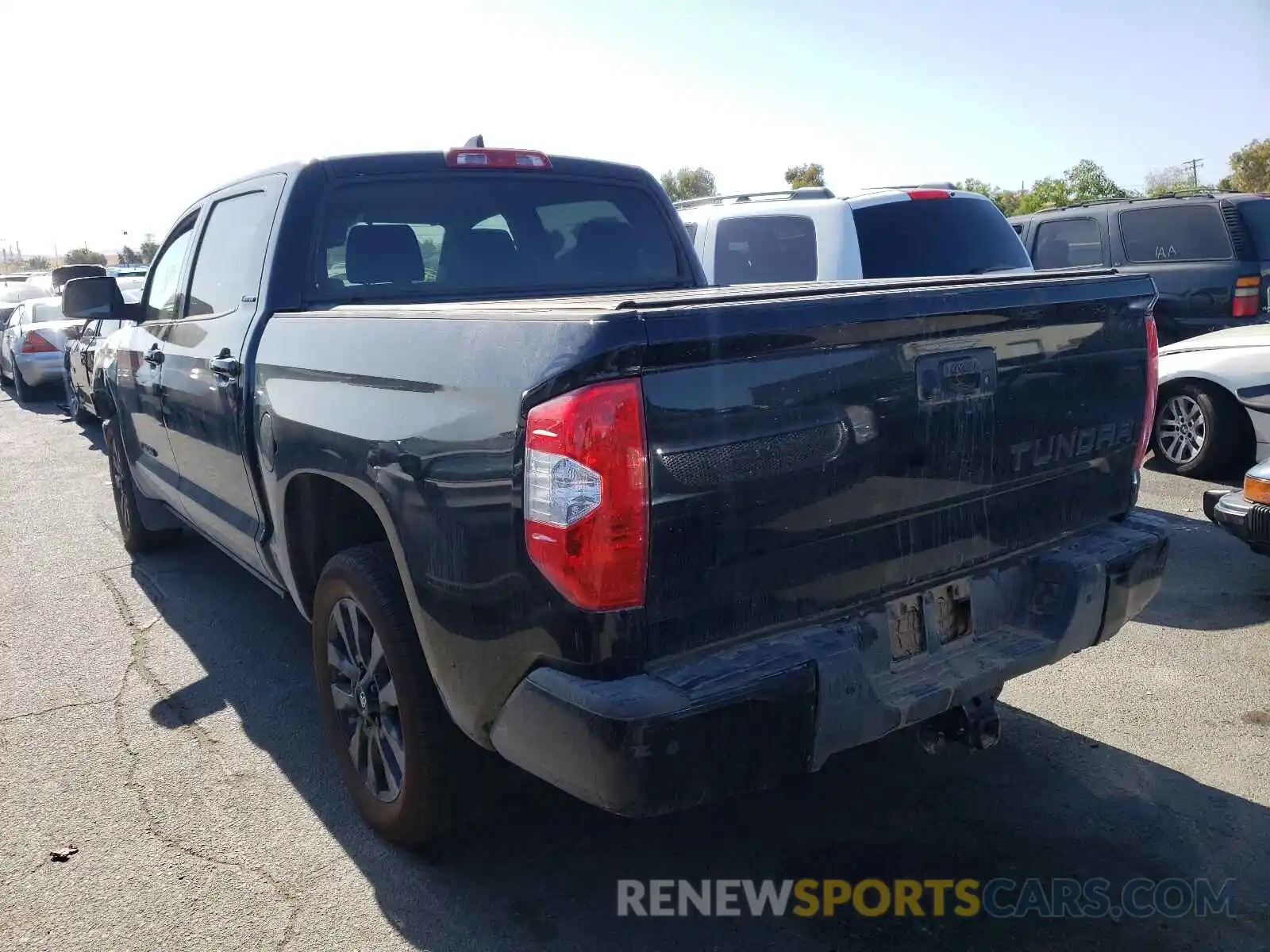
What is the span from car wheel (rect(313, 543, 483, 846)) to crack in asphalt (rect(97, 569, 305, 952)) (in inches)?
12.8

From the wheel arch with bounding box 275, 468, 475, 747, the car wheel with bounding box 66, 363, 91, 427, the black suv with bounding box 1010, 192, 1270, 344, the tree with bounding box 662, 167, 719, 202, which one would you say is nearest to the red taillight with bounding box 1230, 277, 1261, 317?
the black suv with bounding box 1010, 192, 1270, 344

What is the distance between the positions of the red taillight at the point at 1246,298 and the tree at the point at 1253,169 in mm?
26380

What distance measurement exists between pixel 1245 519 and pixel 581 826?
342 centimetres

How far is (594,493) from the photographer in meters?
2.23

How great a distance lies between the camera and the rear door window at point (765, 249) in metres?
7.18

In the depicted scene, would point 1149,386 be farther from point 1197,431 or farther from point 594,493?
point 1197,431

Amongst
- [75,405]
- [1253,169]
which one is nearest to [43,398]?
[75,405]

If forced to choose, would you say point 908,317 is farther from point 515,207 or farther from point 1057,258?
point 1057,258

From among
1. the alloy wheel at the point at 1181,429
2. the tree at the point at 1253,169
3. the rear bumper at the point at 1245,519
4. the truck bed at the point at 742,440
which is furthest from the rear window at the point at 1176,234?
the tree at the point at 1253,169

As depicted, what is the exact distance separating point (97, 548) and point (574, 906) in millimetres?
5185

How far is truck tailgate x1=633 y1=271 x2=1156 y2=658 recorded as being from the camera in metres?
2.30

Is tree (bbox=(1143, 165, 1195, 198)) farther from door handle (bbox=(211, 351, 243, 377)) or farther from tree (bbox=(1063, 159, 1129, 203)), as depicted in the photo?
door handle (bbox=(211, 351, 243, 377))

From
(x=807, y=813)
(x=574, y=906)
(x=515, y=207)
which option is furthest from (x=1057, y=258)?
(x=574, y=906)

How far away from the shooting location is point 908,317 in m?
2.61
